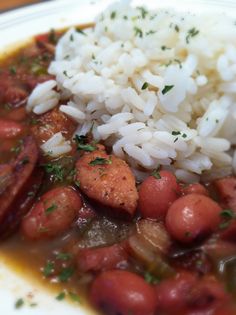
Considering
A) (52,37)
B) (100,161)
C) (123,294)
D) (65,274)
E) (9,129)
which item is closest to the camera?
(123,294)

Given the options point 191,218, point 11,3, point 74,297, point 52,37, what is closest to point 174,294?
point 191,218

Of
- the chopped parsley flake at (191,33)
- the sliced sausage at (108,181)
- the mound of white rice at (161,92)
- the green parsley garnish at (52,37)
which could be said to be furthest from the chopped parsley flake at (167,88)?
the green parsley garnish at (52,37)

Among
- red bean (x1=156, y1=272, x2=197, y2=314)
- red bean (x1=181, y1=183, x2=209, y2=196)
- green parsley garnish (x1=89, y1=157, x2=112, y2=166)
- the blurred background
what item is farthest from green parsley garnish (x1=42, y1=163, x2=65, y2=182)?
the blurred background

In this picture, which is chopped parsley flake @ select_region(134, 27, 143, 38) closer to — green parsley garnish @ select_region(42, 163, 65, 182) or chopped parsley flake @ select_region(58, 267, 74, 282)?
green parsley garnish @ select_region(42, 163, 65, 182)

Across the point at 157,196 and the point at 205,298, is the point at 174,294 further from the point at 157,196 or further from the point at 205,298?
the point at 157,196

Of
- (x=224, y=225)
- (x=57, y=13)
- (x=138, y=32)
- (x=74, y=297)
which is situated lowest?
(x=74, y=297)

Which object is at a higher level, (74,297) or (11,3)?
(11,3)

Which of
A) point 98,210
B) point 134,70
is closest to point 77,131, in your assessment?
point 134,70

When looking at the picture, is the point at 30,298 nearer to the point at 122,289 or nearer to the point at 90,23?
the point at 122,289
